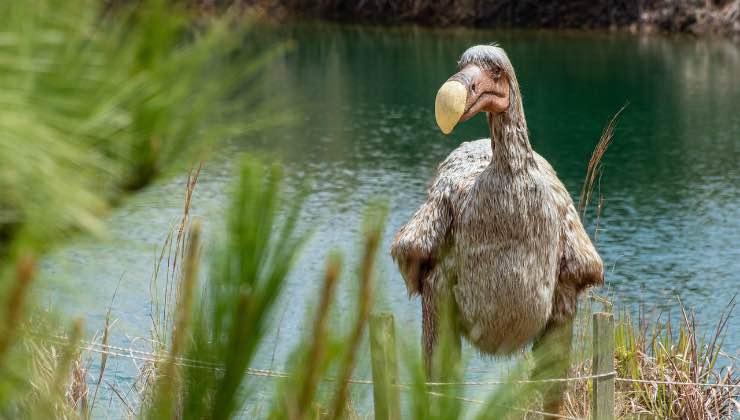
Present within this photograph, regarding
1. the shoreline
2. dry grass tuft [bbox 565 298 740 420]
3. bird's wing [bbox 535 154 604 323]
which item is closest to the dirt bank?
the shoreline

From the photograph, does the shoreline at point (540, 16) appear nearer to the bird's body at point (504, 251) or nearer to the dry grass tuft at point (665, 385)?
the dry grass tuft at point (665, 385)

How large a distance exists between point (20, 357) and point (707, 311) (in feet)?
24.3

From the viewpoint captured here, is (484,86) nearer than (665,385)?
Yes

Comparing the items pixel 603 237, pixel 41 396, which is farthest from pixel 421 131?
pixel 41 396

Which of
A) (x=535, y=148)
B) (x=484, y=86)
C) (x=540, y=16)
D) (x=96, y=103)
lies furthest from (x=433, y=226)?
(x=540, y=16)

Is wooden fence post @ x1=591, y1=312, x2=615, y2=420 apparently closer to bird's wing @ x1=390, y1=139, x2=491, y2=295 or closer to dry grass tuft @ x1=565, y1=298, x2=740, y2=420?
bird's wing @ x1=390, y1=139, x2=491, y2=295

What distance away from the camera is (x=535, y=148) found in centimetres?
1439

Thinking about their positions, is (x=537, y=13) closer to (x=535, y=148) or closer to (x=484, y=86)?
(x=535, y=148)

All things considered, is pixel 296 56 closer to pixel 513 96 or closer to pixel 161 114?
pixel 513 96

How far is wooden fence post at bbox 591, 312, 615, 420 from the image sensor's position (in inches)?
149

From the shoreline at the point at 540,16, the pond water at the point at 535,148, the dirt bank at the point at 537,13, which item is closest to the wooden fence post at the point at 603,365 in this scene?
the pond water at the point at 535,148

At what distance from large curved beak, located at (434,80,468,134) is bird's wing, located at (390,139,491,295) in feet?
1.95

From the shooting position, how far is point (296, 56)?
2266cm

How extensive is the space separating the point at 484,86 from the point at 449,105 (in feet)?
1.08
